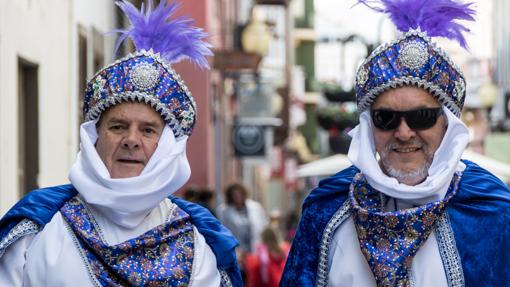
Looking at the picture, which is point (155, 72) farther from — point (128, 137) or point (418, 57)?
point (418, 57)

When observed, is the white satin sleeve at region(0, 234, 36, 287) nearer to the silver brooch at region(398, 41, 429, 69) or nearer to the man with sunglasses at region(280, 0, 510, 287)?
the man with sunglasses at region(280, 0, 510, 287)

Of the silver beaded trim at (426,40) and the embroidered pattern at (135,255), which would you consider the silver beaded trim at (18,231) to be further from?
the silver beaded trim at (426,40)

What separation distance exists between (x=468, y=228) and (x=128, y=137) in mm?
1557

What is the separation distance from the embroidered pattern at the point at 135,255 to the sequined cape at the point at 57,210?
66 millimetres

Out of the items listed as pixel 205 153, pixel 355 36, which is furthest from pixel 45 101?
pixel 205 153

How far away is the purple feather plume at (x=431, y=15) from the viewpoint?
6641 mm

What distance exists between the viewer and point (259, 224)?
15.5 meters

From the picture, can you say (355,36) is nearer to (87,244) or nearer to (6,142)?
(6,142)

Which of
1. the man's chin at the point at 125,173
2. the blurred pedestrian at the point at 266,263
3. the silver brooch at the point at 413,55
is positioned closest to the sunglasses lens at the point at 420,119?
the silver brooch at the point at 413,55

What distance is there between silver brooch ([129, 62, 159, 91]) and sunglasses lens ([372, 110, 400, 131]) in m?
1.02

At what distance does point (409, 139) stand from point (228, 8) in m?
22.0

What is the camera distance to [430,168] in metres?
6.36

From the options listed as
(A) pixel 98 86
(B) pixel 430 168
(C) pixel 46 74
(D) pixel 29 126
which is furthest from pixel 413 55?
(C) pixel 46 74

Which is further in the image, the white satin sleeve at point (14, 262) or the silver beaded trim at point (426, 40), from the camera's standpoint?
the silver beaded trim at point (426, 40)
